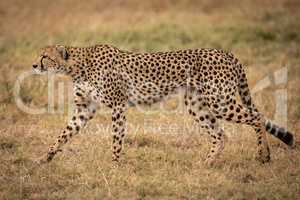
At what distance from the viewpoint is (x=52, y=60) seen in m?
6.99

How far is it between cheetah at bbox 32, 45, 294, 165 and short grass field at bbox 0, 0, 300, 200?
0.29m

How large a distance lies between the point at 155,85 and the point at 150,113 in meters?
1.72

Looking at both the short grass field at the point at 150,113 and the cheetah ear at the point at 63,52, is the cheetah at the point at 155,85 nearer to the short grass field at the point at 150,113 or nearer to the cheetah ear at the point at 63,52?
the cheetah ear at the point at 63,52

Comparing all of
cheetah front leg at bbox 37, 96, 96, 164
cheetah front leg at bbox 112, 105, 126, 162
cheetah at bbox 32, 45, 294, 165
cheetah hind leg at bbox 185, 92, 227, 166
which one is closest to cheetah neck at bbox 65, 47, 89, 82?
cheetah at bbox 32, 45, 294, 165

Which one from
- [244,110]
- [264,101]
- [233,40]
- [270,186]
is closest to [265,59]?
[233,40]

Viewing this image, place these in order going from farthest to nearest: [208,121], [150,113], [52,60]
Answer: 1. [150,113]
2. [208,121]
3. [52,60]

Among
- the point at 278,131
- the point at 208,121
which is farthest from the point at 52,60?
the point at 278,131

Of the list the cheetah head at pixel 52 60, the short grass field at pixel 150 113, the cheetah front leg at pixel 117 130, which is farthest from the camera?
the cheetah head at pixel 52 60

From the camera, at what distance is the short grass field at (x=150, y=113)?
622cm

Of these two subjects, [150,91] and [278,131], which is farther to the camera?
[150,91]

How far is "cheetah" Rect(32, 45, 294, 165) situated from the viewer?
22.6ft

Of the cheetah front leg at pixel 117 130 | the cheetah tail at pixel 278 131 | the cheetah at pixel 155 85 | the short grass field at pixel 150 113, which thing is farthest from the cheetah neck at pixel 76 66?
the cheetah tail at pixel 278 131

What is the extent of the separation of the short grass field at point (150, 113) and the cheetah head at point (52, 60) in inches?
33.7

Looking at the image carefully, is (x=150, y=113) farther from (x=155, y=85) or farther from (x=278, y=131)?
(x=278, y=131)
